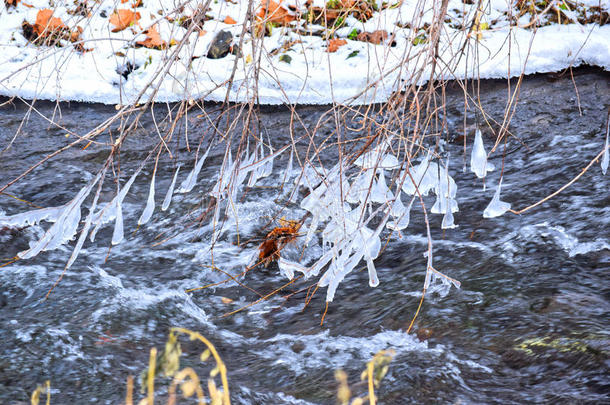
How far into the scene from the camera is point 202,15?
1784 mm

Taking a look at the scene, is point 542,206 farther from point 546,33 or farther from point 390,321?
point 546,33

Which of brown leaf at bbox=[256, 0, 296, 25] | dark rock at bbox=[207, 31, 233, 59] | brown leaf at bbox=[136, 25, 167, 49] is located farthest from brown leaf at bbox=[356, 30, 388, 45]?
brown leaf at bbox=[136, 25, 167, 49]

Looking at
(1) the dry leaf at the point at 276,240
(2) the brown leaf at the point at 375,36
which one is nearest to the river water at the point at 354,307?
(1) the dry leaf at the point at 276,240

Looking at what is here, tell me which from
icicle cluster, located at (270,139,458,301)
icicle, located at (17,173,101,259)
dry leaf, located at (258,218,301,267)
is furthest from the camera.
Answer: dry leaf, located at (258,218,301,267)

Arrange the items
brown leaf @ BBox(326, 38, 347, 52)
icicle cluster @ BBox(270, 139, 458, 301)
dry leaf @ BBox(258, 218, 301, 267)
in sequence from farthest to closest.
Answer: brown leaf @ BBox(326, 38, 347, 52)
dry leaf @ BBox(258, 218, 301, 267)
icicle cluster @ BBox(270, 139, 458, 301)

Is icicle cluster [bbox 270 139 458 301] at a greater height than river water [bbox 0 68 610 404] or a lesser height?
greater

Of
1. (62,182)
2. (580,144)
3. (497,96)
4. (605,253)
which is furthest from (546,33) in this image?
(62,182)

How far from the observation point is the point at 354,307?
2.41 meters

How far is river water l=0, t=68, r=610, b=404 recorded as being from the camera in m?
1.88

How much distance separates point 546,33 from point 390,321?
351cm

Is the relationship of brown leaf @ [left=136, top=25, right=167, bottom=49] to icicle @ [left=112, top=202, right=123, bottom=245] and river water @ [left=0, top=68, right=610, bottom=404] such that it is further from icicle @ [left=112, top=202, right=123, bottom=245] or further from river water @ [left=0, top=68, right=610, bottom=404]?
icicle @ [left=112, top=202, right=123, bottom=245]

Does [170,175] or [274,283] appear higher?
[170,175]

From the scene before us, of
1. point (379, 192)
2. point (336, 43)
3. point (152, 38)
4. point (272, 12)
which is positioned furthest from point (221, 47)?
point (379, 192)

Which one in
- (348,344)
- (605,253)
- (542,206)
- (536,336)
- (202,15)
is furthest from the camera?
(542,206)
